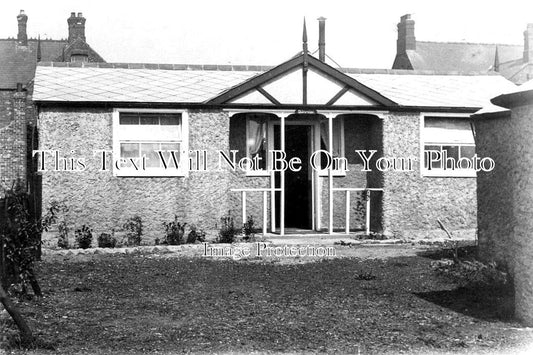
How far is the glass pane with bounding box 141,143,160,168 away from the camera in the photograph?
1438 cm

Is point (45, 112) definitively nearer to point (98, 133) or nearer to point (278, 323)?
point (98, 133)

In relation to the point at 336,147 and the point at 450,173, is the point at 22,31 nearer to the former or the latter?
the point at 336,147

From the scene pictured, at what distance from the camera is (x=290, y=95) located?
49.1ft

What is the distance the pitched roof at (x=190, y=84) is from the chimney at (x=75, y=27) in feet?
89.1

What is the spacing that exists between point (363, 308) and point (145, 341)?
2703 mm

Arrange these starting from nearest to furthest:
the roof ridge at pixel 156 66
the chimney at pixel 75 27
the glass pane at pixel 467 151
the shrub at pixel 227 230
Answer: the shrub at pixel 227 230 → the glass pane at pixel 467 151 → the roof ridge at pixel 156 66 → the chimney at pixel 75 27

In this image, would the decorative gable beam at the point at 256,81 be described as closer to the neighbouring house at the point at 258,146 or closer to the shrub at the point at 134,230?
the neighbouring house at the point at 258,146

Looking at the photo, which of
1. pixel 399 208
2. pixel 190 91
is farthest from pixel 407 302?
pixel 190 91

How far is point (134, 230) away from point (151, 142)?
6.72ft

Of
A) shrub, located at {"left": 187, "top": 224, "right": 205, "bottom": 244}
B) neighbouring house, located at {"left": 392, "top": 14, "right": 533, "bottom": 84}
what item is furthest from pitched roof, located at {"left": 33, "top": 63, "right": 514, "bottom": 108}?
neighbouring house, located at {"left": 392, "top": 14, "right": 533, "bottom": 84}

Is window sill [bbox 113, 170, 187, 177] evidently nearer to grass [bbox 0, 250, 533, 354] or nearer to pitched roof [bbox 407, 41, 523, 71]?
grass [bbox 0, 250, 533, 354]

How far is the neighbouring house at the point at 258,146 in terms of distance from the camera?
13984mm

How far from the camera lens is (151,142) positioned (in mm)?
14383

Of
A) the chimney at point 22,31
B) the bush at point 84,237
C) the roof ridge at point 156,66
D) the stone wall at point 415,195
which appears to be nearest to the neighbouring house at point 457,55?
the chimney at point 22,31
